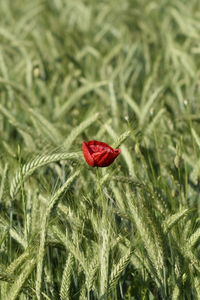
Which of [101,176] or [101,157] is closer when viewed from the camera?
[101,157]

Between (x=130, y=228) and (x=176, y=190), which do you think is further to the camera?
(x=176, y=190)

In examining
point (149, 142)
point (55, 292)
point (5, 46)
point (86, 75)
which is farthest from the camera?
point (5, 46)

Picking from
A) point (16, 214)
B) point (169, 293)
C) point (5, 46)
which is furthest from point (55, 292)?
point (5, 46)

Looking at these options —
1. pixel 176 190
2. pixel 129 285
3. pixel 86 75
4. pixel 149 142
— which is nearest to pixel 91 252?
pixel 129 285

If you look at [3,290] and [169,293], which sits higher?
[3,290]

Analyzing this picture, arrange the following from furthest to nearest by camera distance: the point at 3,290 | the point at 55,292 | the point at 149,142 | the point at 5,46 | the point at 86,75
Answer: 1. the point at 5,46
2. the point at 86,75
3. the point at 149,142
4. the point at 55,292
5. the point at 3,290

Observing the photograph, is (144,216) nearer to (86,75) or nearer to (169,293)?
(169,293)

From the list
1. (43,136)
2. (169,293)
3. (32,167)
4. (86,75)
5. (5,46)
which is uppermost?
(5,46)
